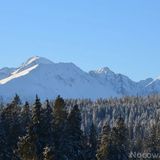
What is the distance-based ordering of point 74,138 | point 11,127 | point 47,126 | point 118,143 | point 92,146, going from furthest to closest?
point 92,146, point 118,143, point 11,127, point 74,138, point 47,126

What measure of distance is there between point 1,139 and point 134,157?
54.7 meters

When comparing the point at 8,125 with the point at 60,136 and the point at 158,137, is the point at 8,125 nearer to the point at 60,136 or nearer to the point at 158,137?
the point at 60,136

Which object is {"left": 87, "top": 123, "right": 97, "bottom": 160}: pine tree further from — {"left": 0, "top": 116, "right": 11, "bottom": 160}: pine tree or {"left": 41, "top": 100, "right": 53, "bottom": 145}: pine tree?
{"left": 0, "top": 116, "right": 11, "bottom": 160}: pine tree

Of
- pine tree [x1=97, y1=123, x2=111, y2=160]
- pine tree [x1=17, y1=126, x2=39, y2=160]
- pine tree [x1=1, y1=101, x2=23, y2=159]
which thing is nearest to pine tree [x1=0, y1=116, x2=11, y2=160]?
pine tree [x1=1, y1=101, x2=23, y2=159]

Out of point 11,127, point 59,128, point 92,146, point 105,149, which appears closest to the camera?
point 59,128

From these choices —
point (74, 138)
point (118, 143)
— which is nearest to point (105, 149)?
point (118, 143)

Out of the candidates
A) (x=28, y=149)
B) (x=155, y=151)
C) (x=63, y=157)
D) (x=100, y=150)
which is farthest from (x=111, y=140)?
(x=155, y=151)

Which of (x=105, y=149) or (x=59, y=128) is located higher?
(x=59, y=128)

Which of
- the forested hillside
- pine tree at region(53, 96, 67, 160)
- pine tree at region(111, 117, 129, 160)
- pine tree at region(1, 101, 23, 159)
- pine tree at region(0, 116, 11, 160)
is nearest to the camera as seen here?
the forested hillside

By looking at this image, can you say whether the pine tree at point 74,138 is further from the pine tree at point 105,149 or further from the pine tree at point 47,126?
the pine tree at point 105,149

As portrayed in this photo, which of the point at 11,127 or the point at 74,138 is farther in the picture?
the point at 11,127

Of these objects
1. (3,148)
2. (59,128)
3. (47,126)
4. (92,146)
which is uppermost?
(47,126)

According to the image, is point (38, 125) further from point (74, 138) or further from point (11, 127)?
point (11, 127)

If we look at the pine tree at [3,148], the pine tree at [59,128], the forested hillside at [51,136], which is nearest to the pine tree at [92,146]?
the forested hillside at [51,136]
